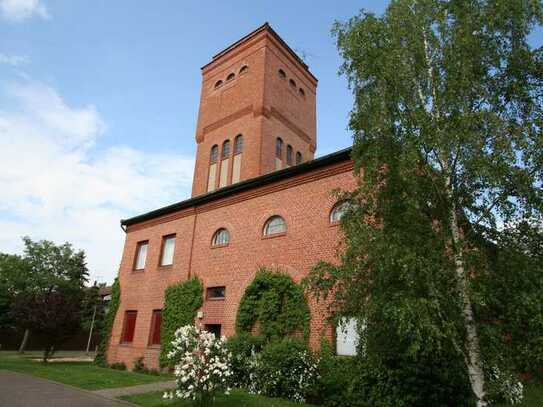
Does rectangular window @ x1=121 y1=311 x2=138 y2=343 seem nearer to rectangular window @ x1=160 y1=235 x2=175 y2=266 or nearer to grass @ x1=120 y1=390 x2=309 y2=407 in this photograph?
rectangular window @ x1=160 y1=235 x2=175 y2=266

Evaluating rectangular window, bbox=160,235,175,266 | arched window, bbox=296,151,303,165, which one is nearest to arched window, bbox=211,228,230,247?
rectangular window, bbox=160,235,175,266

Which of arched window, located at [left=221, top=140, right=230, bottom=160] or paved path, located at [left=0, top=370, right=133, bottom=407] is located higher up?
arched window, located at [left=221, top=140, right=230, bottom=160]

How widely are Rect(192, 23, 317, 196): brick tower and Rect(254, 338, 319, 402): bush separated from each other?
11.7 metres

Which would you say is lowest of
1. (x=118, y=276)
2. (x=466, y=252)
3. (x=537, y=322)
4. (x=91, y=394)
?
(x=91, y=394)

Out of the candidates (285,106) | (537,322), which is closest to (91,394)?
(537,322)

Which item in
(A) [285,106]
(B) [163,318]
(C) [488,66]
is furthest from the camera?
(A) [285,106]

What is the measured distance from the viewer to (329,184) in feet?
41.8

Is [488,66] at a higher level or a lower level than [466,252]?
higher

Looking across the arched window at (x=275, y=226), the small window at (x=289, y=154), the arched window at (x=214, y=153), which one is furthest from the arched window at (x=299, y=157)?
the arched window at (x=275, y=226)

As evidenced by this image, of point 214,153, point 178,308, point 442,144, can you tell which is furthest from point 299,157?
point 442,144

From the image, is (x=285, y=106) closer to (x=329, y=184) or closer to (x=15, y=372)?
(x=329, y=184)

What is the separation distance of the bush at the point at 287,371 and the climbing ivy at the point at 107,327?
11517mm

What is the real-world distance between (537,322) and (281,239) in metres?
8.89

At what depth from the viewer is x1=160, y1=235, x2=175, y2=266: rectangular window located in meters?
18.1
